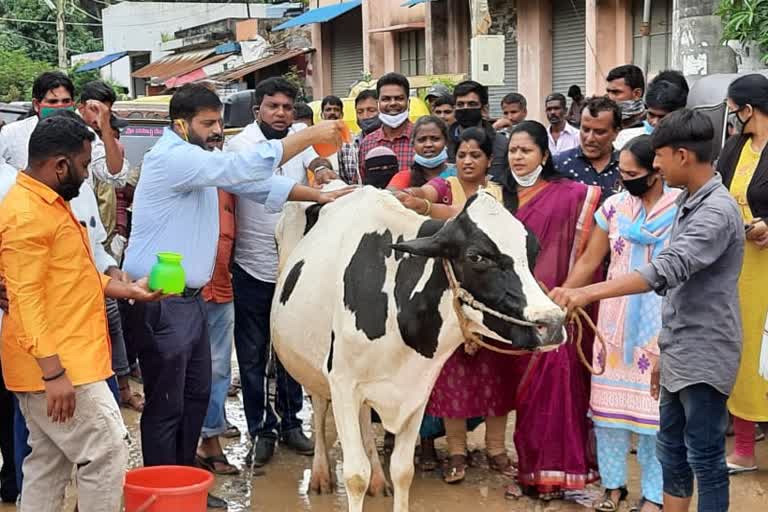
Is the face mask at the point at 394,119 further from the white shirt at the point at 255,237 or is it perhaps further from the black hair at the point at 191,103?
the black hair at the point at 191,103

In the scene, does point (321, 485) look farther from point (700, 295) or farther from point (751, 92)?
point (751, 92)

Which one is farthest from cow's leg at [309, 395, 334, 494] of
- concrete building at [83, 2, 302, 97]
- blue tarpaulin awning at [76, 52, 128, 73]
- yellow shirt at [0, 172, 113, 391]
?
concrete building at [83, 2, 302, 97]

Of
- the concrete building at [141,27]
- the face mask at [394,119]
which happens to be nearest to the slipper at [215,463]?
the face mask at [394,119]

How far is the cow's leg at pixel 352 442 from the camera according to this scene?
172 inches

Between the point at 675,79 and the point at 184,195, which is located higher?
the point at 675,79

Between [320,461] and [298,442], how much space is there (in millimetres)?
625

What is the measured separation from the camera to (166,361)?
462 centimetres

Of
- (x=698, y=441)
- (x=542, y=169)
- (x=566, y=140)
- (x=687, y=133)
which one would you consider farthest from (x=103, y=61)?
(x=698, y=441)

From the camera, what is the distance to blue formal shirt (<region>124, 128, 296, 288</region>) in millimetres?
4527

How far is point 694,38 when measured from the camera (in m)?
10.8

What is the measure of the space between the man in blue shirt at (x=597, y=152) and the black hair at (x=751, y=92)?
1.95 ft

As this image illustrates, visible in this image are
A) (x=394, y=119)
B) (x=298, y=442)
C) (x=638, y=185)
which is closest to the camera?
(x=638, y=185)

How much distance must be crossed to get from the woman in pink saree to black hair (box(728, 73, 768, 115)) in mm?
930

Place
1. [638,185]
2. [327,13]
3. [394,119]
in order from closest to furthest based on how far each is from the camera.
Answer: [638,185], [394,119], [327,13]
